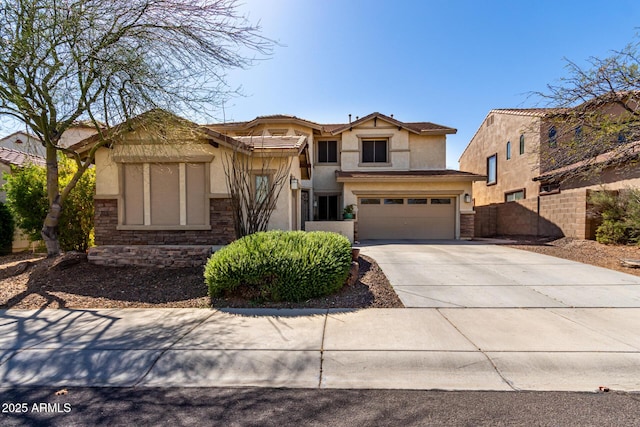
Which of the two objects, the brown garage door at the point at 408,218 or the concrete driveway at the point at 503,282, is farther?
the brown garage door at the point at 408,218

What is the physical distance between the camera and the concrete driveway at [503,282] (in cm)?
585

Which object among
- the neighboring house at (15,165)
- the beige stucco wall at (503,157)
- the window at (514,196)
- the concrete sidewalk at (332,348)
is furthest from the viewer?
the window at (514,196)

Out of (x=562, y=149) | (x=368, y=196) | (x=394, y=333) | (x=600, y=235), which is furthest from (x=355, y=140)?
(x=394, y=333)

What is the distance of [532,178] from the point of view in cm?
1683

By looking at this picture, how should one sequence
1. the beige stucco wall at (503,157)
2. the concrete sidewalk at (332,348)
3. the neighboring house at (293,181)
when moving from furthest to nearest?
the beige stucco wall at (503,157)
the neighboring house at (293,181)
the concrete sidewalk at (332,348)

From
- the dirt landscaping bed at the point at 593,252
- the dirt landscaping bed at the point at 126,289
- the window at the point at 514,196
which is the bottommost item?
the dirt landscaping bed at the point at 126,289

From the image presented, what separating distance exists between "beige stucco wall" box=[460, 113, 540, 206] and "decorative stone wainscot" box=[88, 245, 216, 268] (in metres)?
14.9

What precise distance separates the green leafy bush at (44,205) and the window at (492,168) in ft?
72.7

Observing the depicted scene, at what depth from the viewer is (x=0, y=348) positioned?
13.7 feet

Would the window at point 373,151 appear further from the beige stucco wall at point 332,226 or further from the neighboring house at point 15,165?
the neighboring house at point 15,165

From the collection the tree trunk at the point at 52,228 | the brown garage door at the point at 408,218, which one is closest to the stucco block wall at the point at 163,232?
the tree trunk at the point at 52,228

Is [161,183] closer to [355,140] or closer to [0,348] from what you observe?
[0,348]

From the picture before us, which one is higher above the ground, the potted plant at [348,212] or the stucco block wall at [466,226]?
the potted plant at [348,212]

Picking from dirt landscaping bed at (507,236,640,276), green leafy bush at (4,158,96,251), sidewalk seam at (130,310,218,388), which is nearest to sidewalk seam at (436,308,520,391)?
sidewalk seam at (130,310,218,388)
